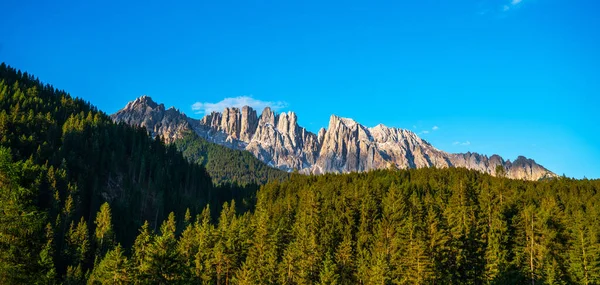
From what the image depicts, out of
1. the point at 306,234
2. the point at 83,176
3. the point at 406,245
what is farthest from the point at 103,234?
the point at 406,245

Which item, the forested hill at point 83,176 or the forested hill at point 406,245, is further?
the forested hill at point 83,176

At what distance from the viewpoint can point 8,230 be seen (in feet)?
77.0

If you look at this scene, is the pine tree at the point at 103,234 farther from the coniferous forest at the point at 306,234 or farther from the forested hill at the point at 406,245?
the forested hill at the point at 406,245

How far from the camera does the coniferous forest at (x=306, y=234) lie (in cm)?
4056

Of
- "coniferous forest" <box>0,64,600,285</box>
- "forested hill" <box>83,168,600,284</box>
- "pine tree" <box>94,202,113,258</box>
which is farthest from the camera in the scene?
"pine tree" <box>94,202,113,258</box>

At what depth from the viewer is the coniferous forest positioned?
40.6 metres

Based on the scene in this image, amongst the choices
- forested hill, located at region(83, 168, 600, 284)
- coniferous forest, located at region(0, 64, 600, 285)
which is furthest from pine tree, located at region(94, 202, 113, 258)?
forested hill, located at region(83, 168, 600, 284)

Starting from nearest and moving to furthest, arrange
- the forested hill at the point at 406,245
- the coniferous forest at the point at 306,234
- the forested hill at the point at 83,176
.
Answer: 1. the coniferous forest at the point at 306,234
2. the forested hill at the point at 406,245
3. the forested hill at the point at 83,176

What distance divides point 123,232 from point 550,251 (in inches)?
4118

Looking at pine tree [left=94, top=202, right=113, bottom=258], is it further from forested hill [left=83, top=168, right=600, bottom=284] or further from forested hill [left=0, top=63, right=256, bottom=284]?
forested hill [left=83, top=168, right=600, bottom=284]

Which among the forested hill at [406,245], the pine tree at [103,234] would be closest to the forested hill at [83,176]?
the pine tree at [103,234]

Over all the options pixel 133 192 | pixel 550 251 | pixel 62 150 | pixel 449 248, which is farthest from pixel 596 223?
pixel 62 150

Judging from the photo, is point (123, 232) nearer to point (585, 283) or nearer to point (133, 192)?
point (133, 192)

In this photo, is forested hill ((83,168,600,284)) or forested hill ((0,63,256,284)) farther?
forested hill ((0,63,256,284))
